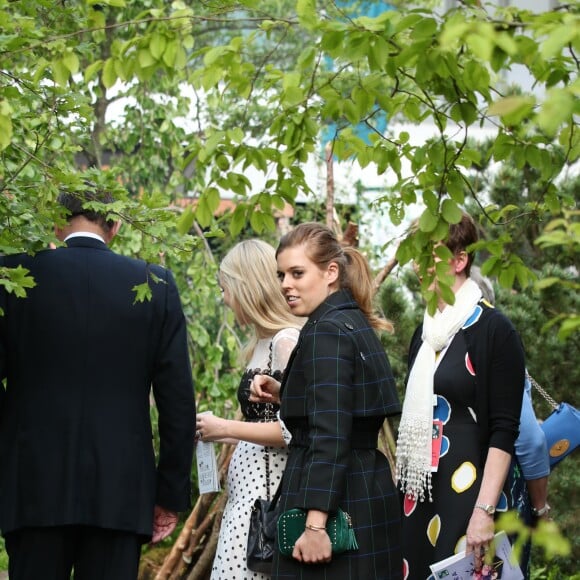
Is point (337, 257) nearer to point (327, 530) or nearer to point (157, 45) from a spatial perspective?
point (327, 530)

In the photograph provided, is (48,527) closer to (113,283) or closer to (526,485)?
(113,283)

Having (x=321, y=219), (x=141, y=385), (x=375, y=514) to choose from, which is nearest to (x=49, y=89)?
(x=141, y=385)

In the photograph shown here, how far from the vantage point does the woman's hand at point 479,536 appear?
3.61 m

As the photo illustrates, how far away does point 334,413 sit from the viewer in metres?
3.46

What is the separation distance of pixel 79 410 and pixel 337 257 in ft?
3.47

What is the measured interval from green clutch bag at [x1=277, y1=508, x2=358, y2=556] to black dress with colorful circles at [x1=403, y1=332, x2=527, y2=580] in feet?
1.56

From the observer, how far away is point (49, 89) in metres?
3.59

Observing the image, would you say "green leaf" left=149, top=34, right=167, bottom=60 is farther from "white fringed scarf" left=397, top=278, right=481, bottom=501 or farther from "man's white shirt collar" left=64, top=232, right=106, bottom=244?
"white fringed scarf" left=397, top=278, right=481, bottom=501

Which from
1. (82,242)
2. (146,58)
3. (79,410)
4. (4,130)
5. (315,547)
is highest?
(82,242)

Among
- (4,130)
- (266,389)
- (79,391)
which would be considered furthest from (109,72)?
(266,389)

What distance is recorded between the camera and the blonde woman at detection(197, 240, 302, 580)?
410 cm

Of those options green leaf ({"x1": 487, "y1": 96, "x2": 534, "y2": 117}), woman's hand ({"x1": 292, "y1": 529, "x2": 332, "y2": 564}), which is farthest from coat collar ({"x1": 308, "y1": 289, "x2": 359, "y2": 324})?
green leaf ({"x1": 487, "y1": 96, "x2": 534, "y2": 117})

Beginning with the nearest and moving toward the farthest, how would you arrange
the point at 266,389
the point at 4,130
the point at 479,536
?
1. the point at 4,130
2. the point at 479,536
3. the point at 266,389

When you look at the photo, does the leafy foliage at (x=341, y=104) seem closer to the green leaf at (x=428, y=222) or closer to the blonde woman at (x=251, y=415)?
the green leaf at (x=428, y=222)
